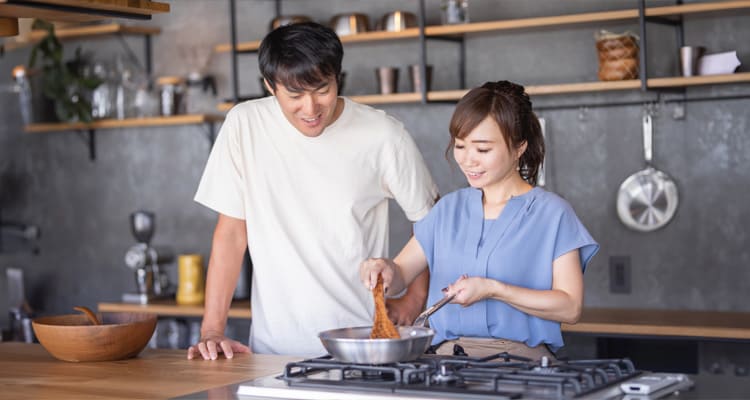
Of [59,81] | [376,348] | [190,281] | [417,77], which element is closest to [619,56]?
[417,77]

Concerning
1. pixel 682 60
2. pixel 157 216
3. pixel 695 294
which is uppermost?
pixel 682 60

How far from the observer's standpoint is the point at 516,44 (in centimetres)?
429

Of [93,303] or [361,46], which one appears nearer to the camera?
[361,46]

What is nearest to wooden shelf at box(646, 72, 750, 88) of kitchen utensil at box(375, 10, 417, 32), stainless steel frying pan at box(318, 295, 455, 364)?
kitchen utensil at box(375, 10, 417, 32)

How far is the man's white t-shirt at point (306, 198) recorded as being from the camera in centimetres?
257

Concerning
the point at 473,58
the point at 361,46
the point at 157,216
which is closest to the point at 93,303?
the point at 157,216

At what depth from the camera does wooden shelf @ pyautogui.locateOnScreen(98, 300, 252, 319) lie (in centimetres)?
420

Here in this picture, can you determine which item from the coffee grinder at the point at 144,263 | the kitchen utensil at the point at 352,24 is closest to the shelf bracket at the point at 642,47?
the kitchen utensil at the point at 352,24

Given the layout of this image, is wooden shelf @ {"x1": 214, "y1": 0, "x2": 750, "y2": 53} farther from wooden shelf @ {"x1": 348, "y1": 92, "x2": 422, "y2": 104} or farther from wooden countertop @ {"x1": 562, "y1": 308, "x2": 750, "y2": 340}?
wooden countertop @ {"x1": 562, "y1": 308, "x2": 750, "y2": 340}

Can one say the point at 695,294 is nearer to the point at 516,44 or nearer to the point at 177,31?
Answer: the point at 516,44

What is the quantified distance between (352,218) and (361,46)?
2.15m

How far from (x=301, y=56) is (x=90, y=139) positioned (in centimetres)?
326

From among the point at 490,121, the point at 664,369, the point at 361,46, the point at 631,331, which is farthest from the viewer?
the point at 361,46

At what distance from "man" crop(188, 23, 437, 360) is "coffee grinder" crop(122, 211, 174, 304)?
7.20ft
